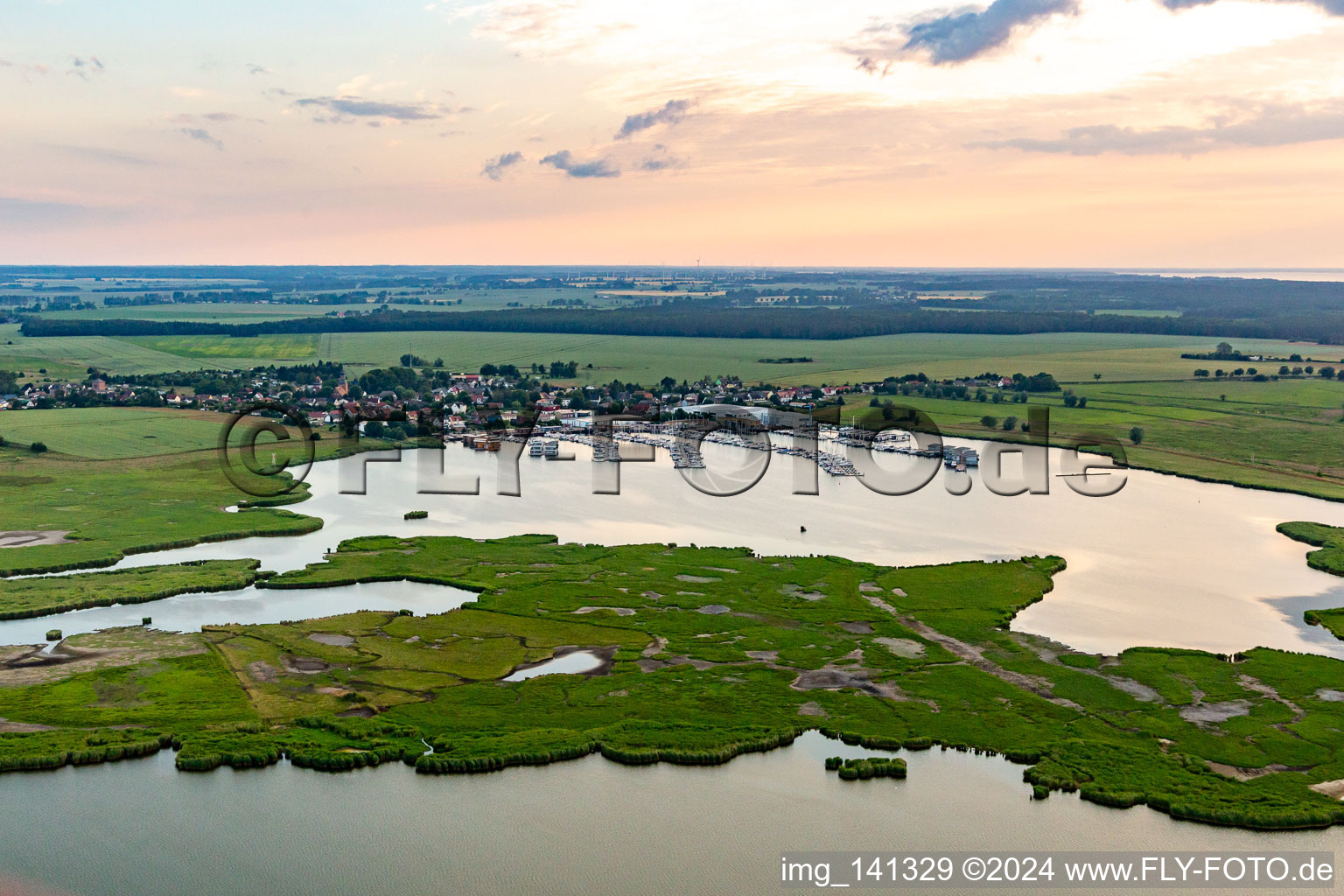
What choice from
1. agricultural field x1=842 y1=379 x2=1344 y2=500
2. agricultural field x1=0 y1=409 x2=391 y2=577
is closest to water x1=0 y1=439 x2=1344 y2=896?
agricultural field x1=0 y1=409 x2=391 y2=577

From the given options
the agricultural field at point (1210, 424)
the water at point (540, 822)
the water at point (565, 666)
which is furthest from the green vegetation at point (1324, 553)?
the water at point (565, 666)

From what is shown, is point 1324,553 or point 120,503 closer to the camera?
point 1324,553

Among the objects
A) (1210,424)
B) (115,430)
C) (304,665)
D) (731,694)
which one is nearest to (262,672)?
(304,665)

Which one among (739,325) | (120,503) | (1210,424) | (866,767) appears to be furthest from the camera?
(739,325)

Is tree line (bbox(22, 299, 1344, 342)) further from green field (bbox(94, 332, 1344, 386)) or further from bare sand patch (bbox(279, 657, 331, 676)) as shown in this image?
bare sand patch (bbox(279, 657, 331, 676))

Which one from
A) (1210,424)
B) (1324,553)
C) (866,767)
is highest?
(1210,424)

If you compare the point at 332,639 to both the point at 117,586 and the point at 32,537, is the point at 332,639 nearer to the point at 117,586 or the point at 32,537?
the point at 117,586
